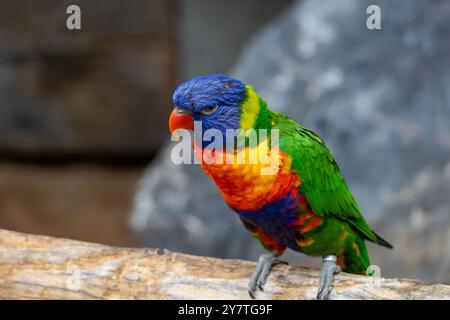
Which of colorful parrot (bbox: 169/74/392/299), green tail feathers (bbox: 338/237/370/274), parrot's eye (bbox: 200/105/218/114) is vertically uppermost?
parrot's eye (bbox: 200/105/218/114)

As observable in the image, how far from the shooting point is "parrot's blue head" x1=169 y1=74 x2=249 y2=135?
191cm

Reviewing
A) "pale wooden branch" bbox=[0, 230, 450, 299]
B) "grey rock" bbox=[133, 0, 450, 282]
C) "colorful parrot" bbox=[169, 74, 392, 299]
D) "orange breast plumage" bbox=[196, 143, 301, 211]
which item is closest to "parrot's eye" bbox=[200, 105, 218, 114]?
"colorful parrot" bbox=[169, 74, 392, 299]

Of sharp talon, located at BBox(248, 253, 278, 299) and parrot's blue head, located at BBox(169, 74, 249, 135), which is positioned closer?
parrot's blue head, located at BBox(169, 74, 249, 135)

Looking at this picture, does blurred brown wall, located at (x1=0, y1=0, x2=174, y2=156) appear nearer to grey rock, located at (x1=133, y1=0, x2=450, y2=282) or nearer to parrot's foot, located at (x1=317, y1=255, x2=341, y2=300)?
grey rock, located at (x1=133, y1=0, x2=450, y2=282)

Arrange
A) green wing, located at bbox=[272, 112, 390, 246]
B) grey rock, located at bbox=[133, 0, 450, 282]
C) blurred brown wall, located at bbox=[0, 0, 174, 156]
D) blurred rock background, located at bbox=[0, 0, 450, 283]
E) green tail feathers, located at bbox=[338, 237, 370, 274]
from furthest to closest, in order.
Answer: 1. blurred brown wall, located at bbox=[0, 0, 174, 156]
2. blurred rock background, located at bbox=[0, 0, 450, 283]
3. grey rock, located at bbox=[133, 0, 450, 282]
4. green tail feathers, located at bbox=[338, 237, 370, 274]
5. green wing, located at bbox=[272, 112, 390, 246]

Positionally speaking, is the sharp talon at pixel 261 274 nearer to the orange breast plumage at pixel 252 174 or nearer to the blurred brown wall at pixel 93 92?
the orange breast plumage at pixel 252 174

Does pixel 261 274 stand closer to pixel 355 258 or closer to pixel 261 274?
pixel 261 274

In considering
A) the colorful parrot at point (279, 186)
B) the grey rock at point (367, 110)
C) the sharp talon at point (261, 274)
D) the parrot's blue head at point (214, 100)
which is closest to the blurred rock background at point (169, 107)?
the grey rock at point (367, 110)

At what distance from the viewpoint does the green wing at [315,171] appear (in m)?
2.04

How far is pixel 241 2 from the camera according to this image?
181 inches

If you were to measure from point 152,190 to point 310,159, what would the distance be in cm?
189

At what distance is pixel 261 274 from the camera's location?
6.84 ft

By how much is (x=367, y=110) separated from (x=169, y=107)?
5.75ft

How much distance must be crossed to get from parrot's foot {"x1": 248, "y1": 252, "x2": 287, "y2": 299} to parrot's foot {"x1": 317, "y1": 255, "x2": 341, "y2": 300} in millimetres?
180
